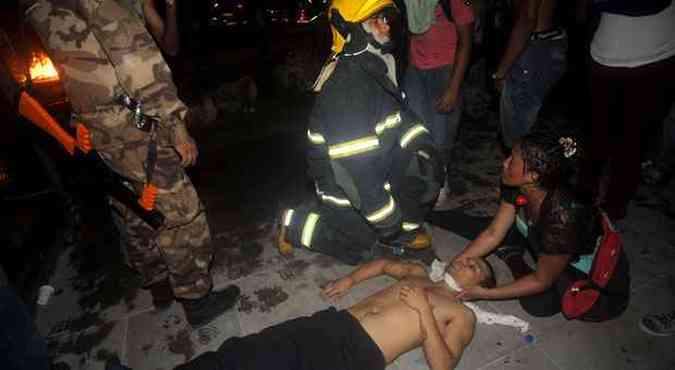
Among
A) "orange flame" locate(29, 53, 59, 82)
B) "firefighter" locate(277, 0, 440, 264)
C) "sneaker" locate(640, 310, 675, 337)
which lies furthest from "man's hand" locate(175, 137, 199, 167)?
"sneaker" locate(640, 310, 675, 337)

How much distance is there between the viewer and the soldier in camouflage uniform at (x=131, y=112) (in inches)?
83.5

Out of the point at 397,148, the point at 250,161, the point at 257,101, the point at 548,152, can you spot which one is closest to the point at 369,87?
the point at 397,148

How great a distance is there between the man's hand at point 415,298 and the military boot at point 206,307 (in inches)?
56.3

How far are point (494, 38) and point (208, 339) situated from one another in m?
6.54

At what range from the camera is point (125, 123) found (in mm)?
2318

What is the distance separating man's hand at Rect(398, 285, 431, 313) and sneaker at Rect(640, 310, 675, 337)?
1.49 meters

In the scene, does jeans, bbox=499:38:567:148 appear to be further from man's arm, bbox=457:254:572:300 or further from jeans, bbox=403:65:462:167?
man's arm, bbox=457:254:572:300

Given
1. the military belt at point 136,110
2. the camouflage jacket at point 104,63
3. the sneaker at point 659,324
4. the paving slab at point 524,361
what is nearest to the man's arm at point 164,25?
the camouflage jacket at point 104,63

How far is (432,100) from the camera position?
3768 mm

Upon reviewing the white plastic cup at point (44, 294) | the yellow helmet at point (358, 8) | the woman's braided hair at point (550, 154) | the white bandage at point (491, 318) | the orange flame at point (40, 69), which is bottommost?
the white plastic cup at point (44, 294)

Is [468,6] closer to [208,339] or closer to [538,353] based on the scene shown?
[538,353]

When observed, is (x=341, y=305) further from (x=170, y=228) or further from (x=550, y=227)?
(x=550, y=227)

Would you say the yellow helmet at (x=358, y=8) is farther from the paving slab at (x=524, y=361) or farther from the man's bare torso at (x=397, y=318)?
the paving slab at (x=524, y=361)

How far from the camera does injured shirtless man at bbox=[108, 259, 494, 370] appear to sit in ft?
7.16
